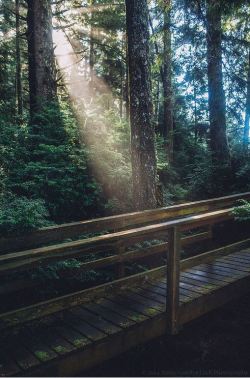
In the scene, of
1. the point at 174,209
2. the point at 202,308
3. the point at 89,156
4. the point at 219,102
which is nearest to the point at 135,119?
the point at 89,156

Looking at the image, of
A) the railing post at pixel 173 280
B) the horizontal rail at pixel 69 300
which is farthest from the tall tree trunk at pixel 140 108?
the railing post at pixel 173 280

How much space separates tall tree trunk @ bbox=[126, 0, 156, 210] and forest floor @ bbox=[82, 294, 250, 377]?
3.74 m

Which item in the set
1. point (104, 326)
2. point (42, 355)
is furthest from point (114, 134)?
point (42, 355)

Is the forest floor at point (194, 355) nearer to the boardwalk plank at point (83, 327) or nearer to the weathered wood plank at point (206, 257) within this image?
the boardwalk plank at point (83, 327)

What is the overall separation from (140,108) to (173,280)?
515 cm

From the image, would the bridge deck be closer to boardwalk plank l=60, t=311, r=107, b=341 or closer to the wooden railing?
boardwalk plank l=60, t=311, r=107, b=341

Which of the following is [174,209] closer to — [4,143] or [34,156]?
[34,156]

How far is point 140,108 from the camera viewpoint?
8.76m

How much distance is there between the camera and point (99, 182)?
372 inches

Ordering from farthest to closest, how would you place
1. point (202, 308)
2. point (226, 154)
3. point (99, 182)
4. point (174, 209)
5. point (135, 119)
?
point (226, 154), point (99, 182), point (135, 119), point (174, 209), point (202, 308)

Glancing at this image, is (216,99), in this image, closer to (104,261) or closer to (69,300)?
(104,261)

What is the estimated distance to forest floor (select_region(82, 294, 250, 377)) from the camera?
4.68 metres

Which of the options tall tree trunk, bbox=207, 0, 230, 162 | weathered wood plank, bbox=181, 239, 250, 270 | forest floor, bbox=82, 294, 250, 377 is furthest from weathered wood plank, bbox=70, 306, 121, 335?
tall tree trunk, bbox=207, 0, 230, 162

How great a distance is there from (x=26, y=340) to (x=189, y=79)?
13052 millimetres
